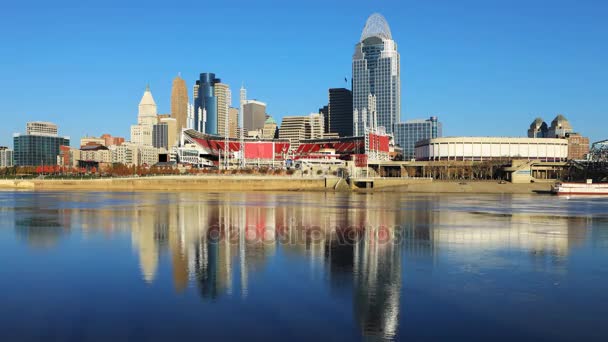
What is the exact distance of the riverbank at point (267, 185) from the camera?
112 metres

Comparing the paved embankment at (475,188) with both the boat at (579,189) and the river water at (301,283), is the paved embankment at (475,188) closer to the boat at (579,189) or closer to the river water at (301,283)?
the boat at (579,189)

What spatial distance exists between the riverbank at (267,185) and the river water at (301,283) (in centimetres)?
7377

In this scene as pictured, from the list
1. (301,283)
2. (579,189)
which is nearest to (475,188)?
(579,189)

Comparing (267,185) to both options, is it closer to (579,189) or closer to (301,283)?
(579,189)

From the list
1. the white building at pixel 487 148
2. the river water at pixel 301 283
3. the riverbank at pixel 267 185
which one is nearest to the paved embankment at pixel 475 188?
the riverbank at pixel 267 185

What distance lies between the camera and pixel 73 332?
1465cm

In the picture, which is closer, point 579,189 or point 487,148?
point 579,189

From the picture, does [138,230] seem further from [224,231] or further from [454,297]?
[454,297]

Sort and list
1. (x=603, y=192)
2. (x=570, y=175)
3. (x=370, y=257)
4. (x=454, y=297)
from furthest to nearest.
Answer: (x=570, y=175), (x=603, y=192), (x=370, y=257), (x=454, y=297)

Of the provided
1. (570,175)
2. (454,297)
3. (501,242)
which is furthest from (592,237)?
(570,175)

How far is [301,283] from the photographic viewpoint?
20.5 m

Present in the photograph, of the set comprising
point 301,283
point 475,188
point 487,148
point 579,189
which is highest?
point 487,148

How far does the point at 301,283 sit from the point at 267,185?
102 m

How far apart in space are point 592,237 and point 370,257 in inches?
726
